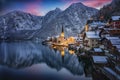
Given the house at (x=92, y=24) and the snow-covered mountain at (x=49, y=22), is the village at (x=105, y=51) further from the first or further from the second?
the snow-covered mountain at (x=49, y=22)

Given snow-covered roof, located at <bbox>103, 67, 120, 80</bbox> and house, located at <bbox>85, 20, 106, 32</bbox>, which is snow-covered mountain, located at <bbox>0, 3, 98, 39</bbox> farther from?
snow-covered roof, located at <bbox>103, 67, 120, 80</bbox>

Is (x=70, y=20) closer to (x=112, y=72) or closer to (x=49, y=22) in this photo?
(x=49, y=22)

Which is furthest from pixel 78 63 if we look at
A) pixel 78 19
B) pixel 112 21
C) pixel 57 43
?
pixel 57 43

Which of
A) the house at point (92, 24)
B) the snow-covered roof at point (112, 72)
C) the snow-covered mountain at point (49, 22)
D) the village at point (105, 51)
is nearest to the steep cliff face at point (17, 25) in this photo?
the snow-covered mountain at point (49, 22)

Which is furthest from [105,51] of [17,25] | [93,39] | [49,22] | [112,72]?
[17,25]

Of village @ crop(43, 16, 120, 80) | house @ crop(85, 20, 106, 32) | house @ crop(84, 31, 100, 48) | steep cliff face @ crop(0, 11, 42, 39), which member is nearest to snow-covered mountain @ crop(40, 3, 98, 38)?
house @ crop(85, 20, 106, 32)

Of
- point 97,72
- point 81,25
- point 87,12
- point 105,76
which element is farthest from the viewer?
point 81,25

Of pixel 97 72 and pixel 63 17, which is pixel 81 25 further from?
pixel 97 72

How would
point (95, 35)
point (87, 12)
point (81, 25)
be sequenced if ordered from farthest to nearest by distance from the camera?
point (81, 25), point (87, 12), point (95, 35)
